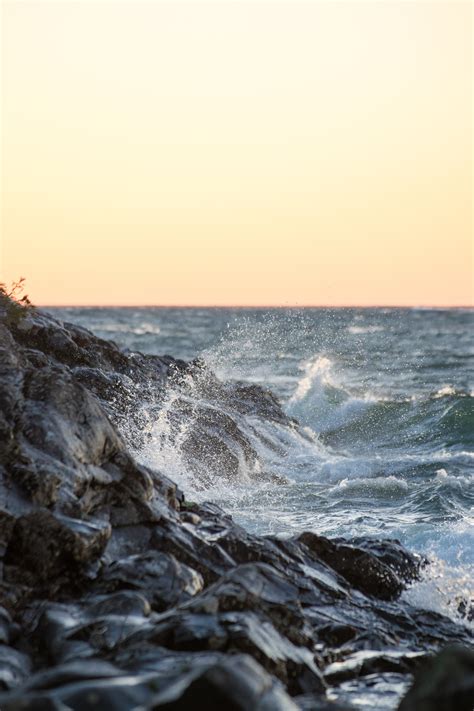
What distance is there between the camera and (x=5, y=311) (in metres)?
13.8

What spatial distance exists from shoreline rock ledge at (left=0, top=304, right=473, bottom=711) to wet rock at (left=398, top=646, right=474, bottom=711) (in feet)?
0.04

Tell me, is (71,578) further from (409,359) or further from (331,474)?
(409,359)

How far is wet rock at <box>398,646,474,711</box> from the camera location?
488 centimetres

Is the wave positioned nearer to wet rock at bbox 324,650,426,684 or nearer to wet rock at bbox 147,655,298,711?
wet rock at bbox 324,650,426,684

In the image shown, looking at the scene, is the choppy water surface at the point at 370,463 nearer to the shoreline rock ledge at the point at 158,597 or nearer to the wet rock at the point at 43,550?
the shoreline rock ledge at the point at 158,597

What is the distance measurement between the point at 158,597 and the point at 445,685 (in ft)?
8.15

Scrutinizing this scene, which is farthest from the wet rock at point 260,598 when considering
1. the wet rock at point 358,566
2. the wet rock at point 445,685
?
the wet rock at point 358,566

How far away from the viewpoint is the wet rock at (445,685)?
488 cm

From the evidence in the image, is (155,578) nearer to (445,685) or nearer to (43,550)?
(43,550)

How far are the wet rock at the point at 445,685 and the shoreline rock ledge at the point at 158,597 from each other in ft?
0.04

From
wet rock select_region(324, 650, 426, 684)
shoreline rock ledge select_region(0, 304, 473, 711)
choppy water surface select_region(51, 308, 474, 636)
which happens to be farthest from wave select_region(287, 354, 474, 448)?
wet rock select_region(324, 650, 426, 684)

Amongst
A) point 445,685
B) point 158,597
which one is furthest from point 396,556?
point 445,685

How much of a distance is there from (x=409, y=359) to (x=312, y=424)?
26130mm

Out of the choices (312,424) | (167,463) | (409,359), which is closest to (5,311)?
(167,463)
